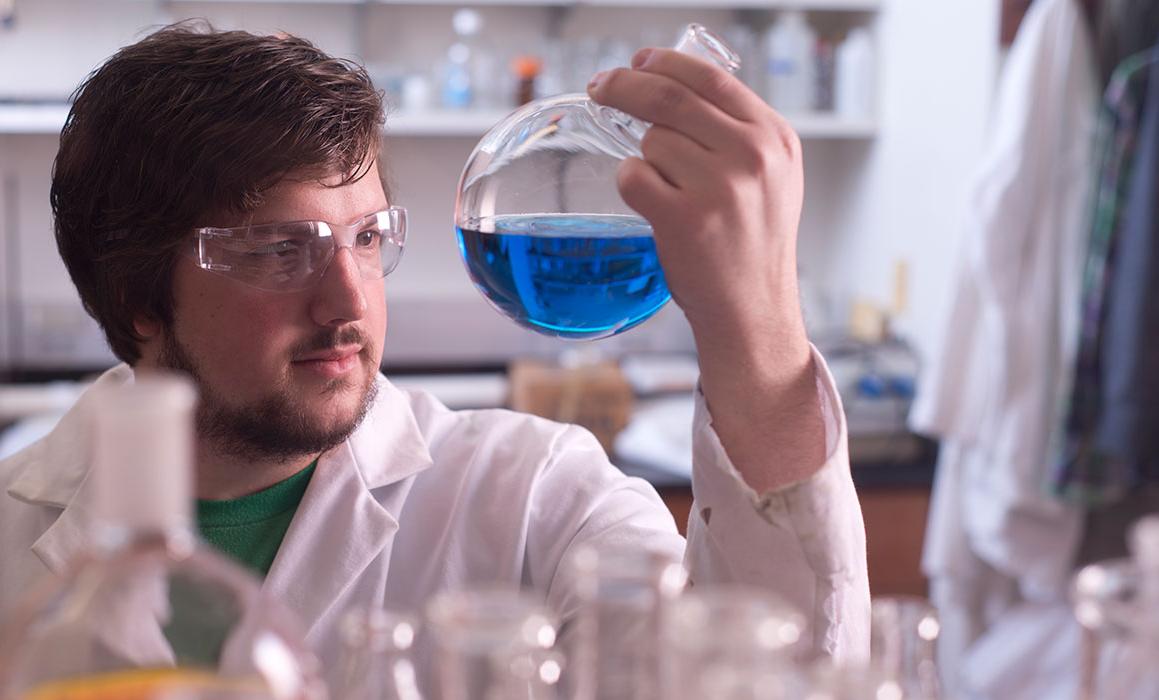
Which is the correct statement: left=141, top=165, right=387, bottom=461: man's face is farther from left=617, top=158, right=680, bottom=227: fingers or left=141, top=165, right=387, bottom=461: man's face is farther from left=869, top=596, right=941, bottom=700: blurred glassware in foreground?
left=869, top=596, right=941, bottom=700: blurred glassware in foreground

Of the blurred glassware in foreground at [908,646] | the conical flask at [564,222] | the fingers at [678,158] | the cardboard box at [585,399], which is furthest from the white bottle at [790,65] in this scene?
the blurred glassware in foreground at [908,646]

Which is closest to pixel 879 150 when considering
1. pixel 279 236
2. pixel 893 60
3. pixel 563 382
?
pixel 893 60

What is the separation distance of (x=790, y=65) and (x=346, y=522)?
8.18 ft

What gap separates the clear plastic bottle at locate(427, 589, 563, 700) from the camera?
469 millimetres

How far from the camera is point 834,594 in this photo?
0.92 m

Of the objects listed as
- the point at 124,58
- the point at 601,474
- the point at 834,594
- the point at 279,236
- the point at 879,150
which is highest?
the point at 124,58

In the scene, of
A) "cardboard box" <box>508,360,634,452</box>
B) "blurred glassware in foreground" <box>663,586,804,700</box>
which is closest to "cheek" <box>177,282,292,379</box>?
"blurred glassware in foreground" <box>663,586,804,700</box>

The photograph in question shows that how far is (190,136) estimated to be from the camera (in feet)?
4.42

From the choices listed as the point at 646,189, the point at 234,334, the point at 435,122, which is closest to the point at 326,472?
the point at 234,334

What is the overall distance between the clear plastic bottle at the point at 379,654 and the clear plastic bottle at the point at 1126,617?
28 centimetres

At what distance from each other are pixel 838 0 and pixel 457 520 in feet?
8.15

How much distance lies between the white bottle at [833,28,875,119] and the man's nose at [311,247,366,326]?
8.33ft

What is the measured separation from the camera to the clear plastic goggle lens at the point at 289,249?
4.09 feet

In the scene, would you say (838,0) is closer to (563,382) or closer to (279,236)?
(563,382)
